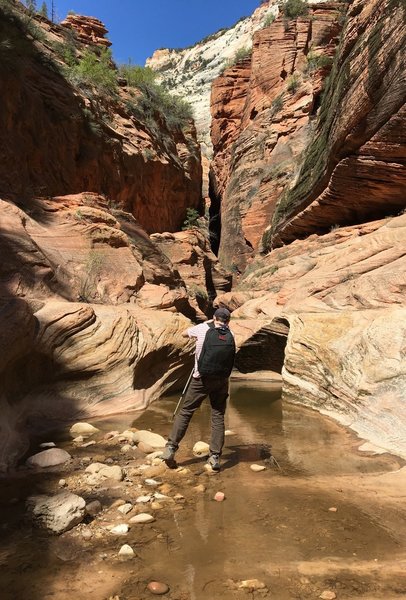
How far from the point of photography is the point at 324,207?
16328 millimetres

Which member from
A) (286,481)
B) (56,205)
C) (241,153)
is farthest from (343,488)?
(241,153)

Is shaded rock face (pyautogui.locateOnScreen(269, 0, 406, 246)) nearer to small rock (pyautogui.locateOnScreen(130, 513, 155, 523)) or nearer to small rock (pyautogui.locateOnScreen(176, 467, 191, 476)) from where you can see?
small rock (pyautogui.locateOnScreen(176, 467, 191, 476))

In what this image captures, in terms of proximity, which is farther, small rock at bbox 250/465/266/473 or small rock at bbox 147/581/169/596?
small rock at bbox 250/465/266/473

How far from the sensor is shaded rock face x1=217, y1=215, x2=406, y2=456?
6185mm

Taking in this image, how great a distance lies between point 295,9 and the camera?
2755 centimetres

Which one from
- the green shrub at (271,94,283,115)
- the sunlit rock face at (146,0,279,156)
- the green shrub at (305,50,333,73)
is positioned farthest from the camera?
the sunlit rock face at (146,0,279,156)

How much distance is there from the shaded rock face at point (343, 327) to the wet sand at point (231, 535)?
1.27 meters

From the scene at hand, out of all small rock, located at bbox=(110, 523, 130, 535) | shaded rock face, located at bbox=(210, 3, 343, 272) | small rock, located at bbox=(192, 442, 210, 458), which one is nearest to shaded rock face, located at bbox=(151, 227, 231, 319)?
shaded rock face, located at bbox=(210, 3, 343, 272)

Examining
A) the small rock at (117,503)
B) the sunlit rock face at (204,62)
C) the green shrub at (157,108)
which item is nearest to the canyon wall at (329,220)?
the small rock at (117,503)

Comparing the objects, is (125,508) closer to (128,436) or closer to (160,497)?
(160,497)

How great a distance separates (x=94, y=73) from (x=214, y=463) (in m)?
18.0

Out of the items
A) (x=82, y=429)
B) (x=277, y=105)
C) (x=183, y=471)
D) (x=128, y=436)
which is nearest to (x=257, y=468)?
(x=183, y=471)

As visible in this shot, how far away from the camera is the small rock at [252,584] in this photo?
255cm

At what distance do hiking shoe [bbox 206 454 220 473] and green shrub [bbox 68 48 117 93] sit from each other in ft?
53.1
